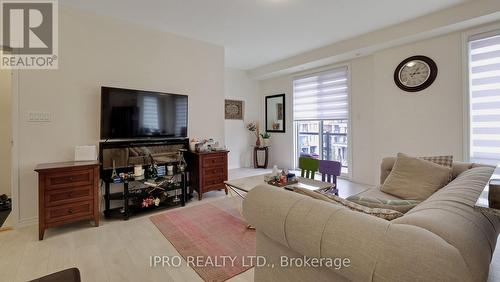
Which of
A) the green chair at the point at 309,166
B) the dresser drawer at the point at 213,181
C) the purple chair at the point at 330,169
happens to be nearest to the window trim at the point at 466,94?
the purple chair at the point at 330,169

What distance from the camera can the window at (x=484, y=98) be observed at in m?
2.85

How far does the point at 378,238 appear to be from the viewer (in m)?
0.73

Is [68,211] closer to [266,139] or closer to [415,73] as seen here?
[266,139]

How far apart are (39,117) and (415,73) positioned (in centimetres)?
513

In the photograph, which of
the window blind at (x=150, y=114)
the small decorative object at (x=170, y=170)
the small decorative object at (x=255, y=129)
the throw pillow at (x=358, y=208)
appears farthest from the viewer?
the small decorative object at (x=255, y=129)

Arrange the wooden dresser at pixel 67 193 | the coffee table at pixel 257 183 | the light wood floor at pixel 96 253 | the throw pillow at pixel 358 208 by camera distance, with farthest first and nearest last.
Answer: the coffee table at pixel 257 183, the wooden dresser at pixel 67 193, the light wood floor at pixel 96 253, the throw pillow at pixel 358 208

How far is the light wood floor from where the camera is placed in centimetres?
172

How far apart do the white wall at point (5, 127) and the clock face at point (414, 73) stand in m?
5.94

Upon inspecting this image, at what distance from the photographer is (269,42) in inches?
158

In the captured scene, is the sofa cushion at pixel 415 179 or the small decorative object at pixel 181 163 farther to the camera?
the small decorative object at pixel 181 163

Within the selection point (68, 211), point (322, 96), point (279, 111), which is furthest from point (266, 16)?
point (68, 211)

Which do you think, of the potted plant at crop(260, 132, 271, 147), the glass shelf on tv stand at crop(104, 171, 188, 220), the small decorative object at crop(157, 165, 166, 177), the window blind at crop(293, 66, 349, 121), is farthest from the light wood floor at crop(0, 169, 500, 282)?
the potted plant at crop(260, 132, 271, 147)

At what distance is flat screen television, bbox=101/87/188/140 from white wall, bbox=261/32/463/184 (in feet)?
10.6

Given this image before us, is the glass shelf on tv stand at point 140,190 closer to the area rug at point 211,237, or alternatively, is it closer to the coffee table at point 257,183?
the area rug at point 211,237
